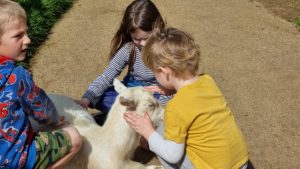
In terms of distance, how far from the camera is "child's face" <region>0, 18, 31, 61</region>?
3064 millimetres

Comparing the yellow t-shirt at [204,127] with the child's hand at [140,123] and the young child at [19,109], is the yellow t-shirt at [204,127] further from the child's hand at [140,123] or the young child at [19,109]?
the young child at [19,109]

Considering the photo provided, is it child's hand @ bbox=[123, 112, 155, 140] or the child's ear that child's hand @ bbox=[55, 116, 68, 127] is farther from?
the child's ear

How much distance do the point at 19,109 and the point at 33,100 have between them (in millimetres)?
111

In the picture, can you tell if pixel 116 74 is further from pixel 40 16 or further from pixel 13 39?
pixel 40 16

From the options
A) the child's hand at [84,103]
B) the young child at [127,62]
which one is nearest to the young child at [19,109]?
the child's hand at [84,103]

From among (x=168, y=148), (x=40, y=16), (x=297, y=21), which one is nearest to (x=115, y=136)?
(x=168, y=148)

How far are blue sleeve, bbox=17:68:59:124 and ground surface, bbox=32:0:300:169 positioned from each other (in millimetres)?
2089

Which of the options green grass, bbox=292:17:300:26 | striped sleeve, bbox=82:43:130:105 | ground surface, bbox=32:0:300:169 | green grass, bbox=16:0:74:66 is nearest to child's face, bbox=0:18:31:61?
striped sleeve, bbox=82:43:130:105

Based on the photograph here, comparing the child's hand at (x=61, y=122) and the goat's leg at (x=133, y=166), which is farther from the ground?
the child's hand at (x=61, y=122)

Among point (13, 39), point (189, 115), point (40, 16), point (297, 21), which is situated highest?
point (13, 39)

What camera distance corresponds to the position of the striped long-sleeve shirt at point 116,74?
177 inches

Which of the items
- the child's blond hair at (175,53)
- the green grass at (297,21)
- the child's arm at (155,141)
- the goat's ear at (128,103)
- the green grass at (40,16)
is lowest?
the green grass at (297,21)

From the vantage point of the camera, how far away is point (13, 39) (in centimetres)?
310

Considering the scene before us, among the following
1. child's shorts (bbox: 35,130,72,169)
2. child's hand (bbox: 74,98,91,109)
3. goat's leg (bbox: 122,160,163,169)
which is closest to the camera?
child's shorts (bbox: 35,130,72,169)
